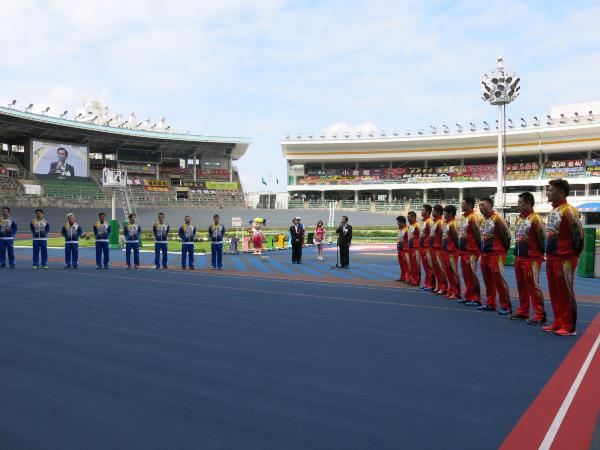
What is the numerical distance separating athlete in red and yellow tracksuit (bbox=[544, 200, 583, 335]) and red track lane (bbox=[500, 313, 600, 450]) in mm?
1418

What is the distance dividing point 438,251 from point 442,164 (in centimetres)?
5657

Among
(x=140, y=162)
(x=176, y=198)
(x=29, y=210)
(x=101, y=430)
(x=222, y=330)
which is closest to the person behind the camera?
(x=101, y=430)

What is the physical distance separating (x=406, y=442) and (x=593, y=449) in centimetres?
113

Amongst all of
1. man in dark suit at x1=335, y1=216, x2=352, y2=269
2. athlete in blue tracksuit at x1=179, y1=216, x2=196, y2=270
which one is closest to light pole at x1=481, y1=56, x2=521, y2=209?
man in dark suit at x1=335, y1=216, x2=352, y2=269

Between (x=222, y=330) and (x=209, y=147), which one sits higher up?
(x=209, y=147)

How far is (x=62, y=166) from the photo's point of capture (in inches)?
1907

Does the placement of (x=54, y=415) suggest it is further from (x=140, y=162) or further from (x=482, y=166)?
(x=482, y=166)

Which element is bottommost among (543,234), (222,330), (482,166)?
(222,330)

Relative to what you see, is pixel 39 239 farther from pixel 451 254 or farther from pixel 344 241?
pixel 451 254

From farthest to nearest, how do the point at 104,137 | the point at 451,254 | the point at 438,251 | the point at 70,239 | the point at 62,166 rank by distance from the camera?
the point at 104,137
the point at 62,166
the point at 70,239
the point at 438,251
the point at 451,254

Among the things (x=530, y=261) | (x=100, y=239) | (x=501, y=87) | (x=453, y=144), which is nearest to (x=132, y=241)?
(x=100, y=239)

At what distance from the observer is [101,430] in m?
3.17

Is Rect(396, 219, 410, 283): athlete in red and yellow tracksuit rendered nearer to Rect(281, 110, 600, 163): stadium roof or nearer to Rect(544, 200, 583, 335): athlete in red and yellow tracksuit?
Rect(544, 200, 583, 335): athlete in red and yellow tracksuit

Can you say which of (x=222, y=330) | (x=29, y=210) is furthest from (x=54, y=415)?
(x=29, y=210)
